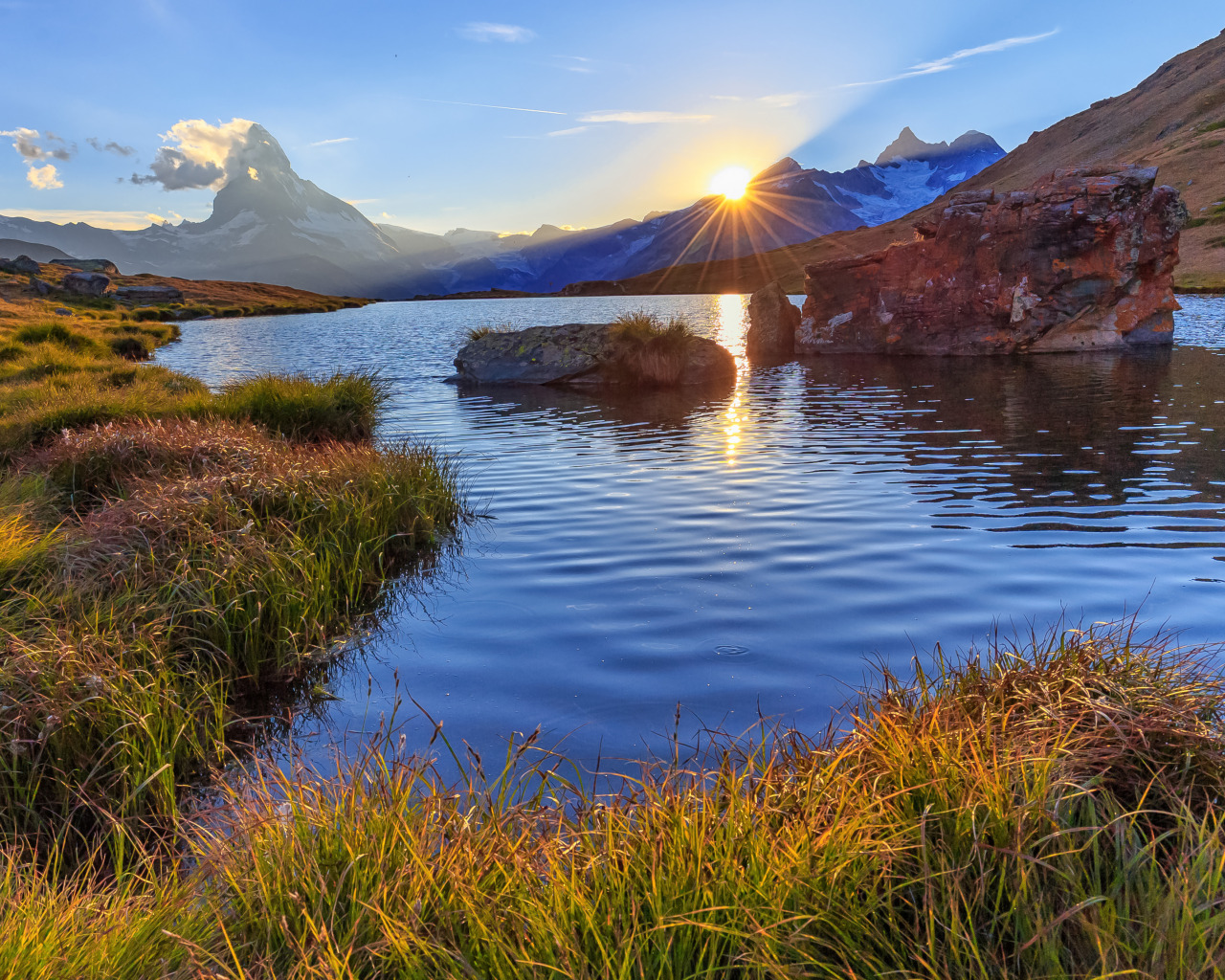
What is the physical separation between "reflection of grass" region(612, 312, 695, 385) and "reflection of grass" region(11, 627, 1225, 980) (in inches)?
818

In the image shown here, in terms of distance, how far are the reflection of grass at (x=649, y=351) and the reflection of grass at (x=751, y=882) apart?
20.8 m

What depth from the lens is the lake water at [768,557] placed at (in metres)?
4.88

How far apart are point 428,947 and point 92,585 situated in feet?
15.1

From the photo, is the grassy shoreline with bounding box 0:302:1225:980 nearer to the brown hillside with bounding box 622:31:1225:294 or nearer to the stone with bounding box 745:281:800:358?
the stone with bounding box 745:281:800:358

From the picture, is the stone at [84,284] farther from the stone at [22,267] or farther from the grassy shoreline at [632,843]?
the grassy shoreline at [632,843]

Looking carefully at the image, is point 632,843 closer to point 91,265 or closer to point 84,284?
point 84,284

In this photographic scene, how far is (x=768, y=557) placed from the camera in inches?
295

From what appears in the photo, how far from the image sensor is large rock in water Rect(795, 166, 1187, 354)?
1031 inches

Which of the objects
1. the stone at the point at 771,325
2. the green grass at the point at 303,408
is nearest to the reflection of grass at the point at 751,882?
the green grass at the point at 303,408

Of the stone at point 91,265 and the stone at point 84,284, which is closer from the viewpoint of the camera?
the stone at point 84,284

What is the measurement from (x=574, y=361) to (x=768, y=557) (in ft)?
57.1

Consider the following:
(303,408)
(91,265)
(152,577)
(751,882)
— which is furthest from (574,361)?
(91,265)

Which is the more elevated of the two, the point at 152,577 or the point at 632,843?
the point at 152,577

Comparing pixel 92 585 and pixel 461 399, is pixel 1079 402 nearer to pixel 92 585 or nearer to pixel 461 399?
pixel 461 399
